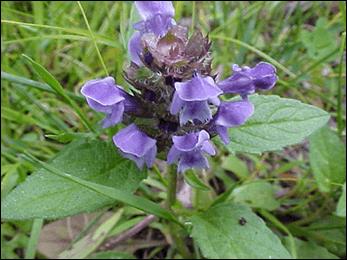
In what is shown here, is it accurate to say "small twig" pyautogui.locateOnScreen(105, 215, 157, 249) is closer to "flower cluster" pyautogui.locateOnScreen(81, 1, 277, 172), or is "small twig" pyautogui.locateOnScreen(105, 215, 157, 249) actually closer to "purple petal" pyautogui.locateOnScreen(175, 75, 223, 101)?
"flower cluster" pyautogui.locateOnScreen(81, 1, 277, 172)

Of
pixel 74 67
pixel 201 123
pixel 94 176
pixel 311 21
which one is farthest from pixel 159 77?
pixel 311 21

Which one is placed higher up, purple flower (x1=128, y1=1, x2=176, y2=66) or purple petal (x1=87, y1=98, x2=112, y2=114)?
purple flower (x1=128, y1=1, x2=176, y2=66)

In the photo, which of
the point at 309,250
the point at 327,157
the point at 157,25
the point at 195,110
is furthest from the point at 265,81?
the point at 309,250

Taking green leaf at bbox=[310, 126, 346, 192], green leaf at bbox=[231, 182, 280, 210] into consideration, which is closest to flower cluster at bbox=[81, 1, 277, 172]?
green leaf at bbox=[231, 182, 280, 210]

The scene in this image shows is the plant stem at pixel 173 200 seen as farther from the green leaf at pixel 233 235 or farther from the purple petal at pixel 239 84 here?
the purple petal at pixel 239 84

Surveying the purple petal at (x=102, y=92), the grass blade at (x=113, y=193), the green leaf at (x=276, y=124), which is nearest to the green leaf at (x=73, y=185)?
the grass blade at (x=113, y=193)

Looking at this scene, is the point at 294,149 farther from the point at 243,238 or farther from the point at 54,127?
the point at 54,127
